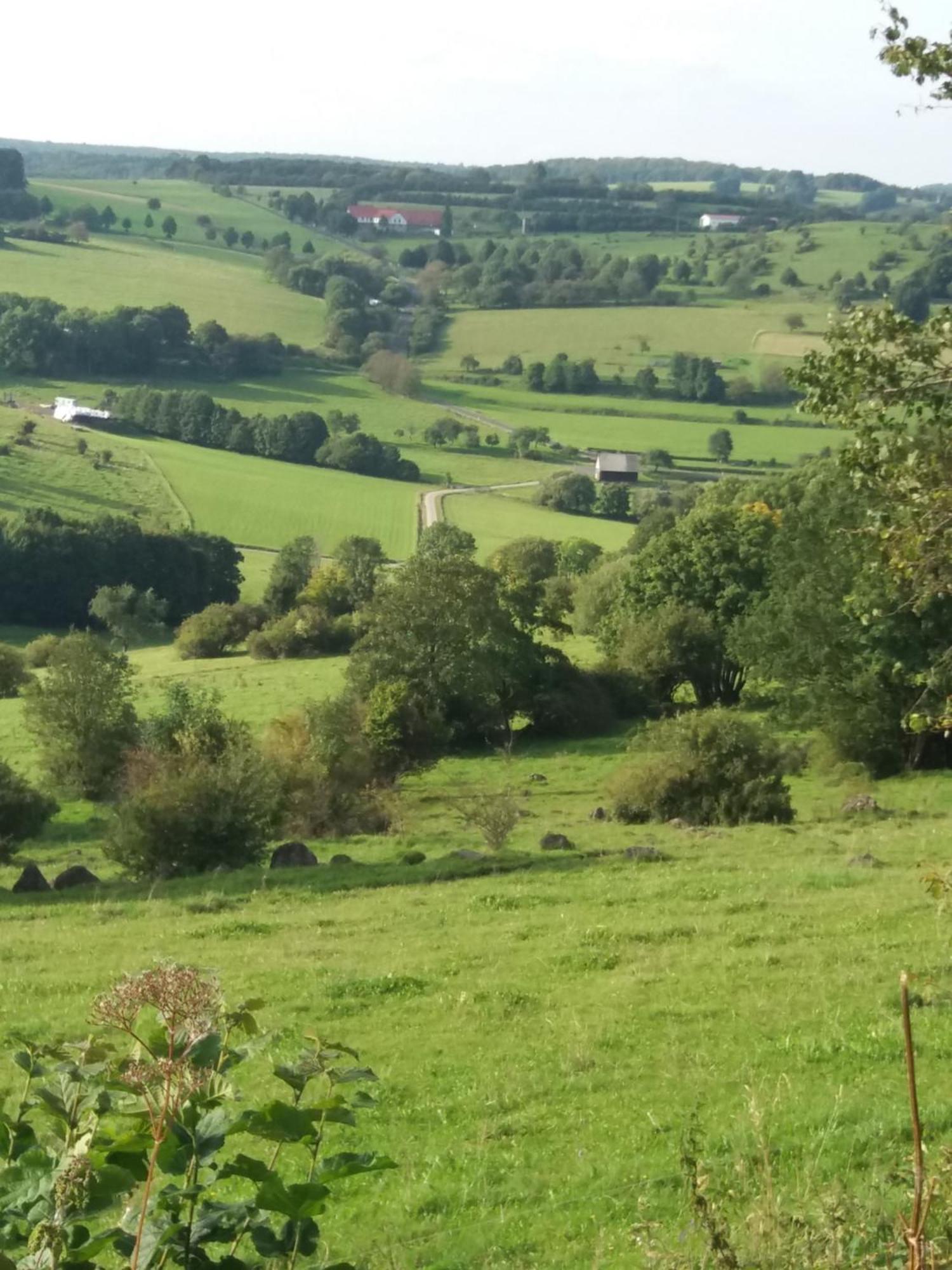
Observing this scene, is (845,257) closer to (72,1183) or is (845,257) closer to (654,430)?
(654,430)

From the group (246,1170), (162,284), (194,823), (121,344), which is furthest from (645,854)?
(162,284)

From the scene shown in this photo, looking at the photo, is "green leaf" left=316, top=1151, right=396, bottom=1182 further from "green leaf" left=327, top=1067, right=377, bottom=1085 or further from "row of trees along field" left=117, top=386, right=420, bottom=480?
"row of trees along field" left=117, top=386, right=420, bottom=480

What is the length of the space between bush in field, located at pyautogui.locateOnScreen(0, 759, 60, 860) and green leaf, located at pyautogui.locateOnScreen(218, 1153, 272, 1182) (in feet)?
93.7

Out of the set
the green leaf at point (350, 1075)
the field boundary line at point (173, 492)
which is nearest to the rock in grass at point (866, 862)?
the green leaf at point (350, 1075)

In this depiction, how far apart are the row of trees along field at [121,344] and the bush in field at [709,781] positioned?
116 metres

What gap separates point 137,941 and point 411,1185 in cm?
1080

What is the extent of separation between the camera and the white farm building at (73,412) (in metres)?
117

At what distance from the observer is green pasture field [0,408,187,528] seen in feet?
302

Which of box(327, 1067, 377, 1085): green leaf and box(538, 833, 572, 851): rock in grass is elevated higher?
box(327, 1067, 377, 1085): green leaf

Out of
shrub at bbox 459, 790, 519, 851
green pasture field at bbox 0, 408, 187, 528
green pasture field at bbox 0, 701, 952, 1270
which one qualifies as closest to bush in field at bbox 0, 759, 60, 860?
green pasture field at bbox 0, 701, 952, 1270

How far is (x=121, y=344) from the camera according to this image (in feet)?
458

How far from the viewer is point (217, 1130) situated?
4094 mm

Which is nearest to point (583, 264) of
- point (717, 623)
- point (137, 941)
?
point (717, 623)

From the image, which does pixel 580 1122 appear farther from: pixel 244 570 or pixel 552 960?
pixel 244 570
